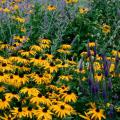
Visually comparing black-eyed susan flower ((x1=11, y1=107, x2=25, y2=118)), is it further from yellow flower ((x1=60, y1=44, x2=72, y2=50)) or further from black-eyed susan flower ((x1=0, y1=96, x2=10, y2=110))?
yellow flower ((x1=60, y1=44, x2=72, y2=50))

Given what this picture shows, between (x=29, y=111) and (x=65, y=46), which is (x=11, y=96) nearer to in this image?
(x=29, y=111)

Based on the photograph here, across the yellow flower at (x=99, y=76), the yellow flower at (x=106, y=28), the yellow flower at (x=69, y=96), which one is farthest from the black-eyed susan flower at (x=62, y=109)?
the yellow flower at (x=106, y=28)

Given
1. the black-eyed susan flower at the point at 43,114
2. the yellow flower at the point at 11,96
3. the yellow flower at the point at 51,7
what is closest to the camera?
the black-eyed susan flower at the point at 43,114

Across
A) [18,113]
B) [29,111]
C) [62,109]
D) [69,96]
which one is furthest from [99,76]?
[18,113]

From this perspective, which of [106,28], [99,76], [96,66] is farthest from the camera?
[106,28]

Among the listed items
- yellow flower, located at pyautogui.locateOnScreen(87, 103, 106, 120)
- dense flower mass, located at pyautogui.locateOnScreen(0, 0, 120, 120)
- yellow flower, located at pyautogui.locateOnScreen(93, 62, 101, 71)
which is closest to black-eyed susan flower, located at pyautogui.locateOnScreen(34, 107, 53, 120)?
dense flower mass, located at pyautogui.locateOnScreen(0, 0, 120, 120)

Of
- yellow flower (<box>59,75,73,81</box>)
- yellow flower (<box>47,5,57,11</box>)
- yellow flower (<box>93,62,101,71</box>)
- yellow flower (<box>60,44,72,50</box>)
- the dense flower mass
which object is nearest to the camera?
the dense flower mass

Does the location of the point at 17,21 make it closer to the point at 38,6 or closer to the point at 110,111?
the point at 38,6

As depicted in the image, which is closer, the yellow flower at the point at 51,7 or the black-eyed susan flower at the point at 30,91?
the black-eyed susan flower at the point at 30,91

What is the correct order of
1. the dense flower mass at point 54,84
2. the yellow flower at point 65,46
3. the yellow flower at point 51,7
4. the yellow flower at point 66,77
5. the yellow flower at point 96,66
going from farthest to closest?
the yellow flower at point 51,7, the yellow flower at point 65,46, the yellow flower at point 96,66, the yellow flower at point 66,77, the dense flower mass at point 54,84

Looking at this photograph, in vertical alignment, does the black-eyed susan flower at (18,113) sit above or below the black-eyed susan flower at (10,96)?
below

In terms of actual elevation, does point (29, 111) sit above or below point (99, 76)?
below

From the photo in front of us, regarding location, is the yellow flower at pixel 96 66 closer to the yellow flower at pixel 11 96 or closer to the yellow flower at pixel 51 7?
the yellow flower at pixel 11 96

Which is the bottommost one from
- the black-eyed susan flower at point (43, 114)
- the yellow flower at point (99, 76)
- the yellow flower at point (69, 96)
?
the black-eyed susan flower at point (43, 114)
